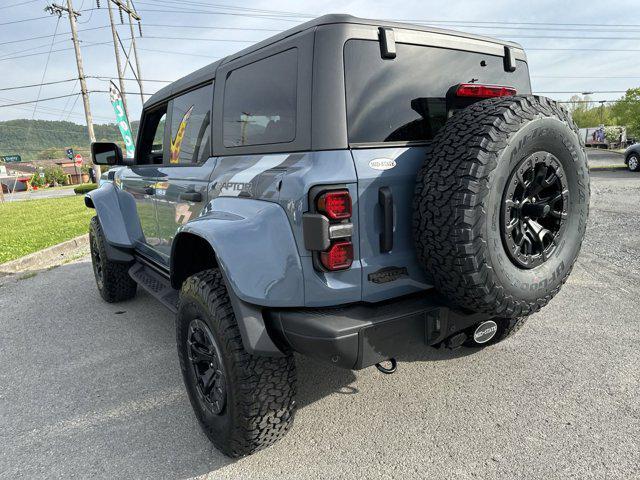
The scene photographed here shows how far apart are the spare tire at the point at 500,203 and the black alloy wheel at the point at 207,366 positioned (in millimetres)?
1120

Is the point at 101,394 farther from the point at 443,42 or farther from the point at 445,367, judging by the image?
the point at 443,42

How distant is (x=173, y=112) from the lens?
3291mm

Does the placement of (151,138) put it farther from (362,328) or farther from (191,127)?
(362,328)

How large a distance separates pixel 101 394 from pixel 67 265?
4651mm

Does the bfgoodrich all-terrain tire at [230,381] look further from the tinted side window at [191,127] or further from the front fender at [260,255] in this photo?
the tinted side window at [191,127]

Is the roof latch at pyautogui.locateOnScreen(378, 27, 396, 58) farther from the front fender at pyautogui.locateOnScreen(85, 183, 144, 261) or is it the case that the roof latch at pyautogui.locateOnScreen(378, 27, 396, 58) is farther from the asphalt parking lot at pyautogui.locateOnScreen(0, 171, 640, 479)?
the front fender at pyautogui.locateOnScreen(85, 183, 144, 261)

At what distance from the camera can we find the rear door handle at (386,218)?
189 cm

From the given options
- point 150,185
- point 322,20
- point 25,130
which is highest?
point 25,130

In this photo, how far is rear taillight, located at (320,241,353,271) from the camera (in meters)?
1.81

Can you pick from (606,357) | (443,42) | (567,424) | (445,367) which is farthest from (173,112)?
(606,357)

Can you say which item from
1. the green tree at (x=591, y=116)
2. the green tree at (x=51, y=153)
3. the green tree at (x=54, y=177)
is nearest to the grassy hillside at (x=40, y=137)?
the green tree at (x=51, y=153)

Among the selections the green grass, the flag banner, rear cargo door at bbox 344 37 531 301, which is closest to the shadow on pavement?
rear cargo door at bbox 344 37 531 301

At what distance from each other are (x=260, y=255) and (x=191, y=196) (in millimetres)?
999

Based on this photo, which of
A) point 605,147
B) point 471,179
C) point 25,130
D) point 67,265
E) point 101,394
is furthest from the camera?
point 25,130
